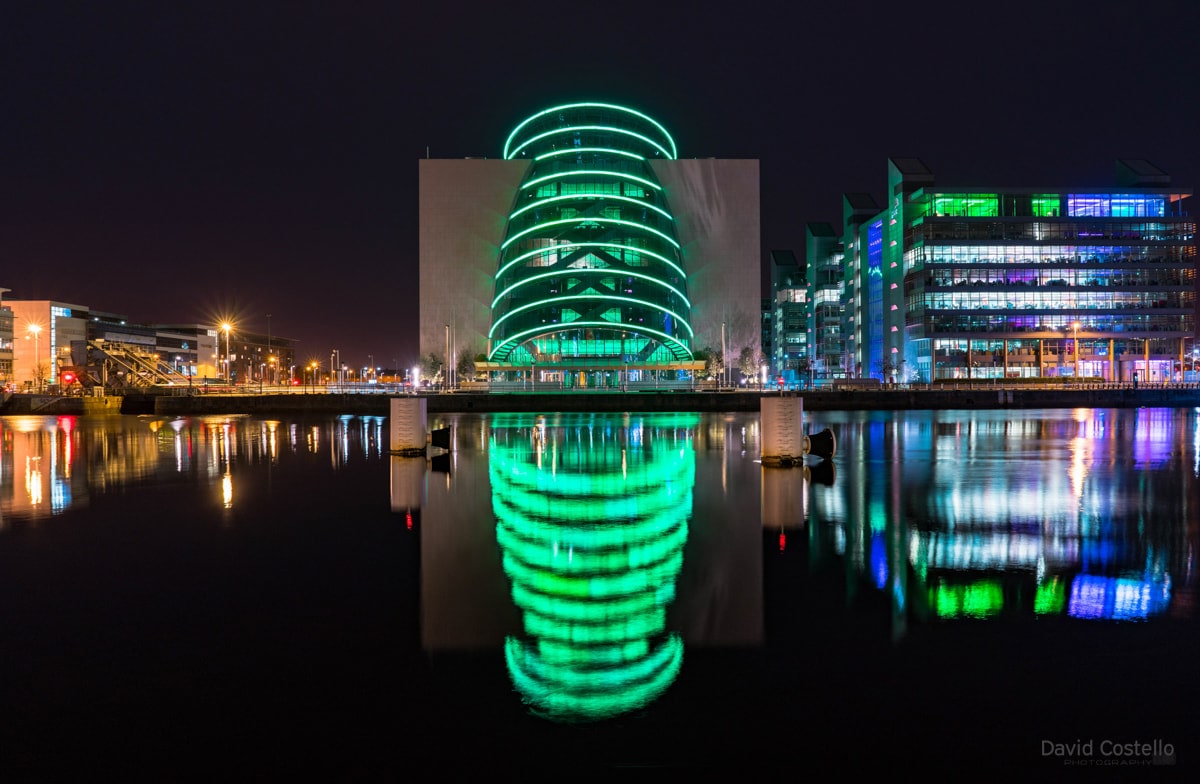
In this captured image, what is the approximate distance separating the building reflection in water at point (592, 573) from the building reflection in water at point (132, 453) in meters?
6.20

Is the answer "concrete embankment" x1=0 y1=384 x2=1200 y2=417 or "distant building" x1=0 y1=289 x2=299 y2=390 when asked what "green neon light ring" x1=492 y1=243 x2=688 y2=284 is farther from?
"distant building" x1=0 y1=289 x2=299 y2=390

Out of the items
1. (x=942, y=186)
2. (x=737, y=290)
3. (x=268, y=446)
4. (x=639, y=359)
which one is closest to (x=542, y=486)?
(x=268, y=446)

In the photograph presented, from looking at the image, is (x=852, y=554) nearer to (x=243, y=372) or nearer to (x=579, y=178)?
(x=579, y=178)

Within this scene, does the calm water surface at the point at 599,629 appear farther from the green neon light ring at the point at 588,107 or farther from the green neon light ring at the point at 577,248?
the green neon light ring at the point at 588,107

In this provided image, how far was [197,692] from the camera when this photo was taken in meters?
6.89

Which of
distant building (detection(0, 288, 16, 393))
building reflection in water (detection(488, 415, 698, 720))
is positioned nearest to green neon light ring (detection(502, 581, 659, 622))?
building reflection in water (detection(488, 415, 698, 720))

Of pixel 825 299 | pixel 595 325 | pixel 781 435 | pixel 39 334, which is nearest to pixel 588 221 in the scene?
pixel 595 325

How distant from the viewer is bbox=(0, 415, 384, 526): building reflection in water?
1888 centimetres

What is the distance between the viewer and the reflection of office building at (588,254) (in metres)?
86.7

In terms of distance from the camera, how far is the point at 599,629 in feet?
27.8

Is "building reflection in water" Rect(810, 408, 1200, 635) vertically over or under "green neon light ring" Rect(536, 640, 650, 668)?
over

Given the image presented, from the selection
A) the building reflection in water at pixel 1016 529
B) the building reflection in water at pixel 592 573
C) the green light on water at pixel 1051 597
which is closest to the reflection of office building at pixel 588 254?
the building reflection in water at pixel 1016 529

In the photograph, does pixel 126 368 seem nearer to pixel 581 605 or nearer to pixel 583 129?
pixel 583 129

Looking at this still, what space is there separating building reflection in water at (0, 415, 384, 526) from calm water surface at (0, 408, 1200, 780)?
873 millimetres
